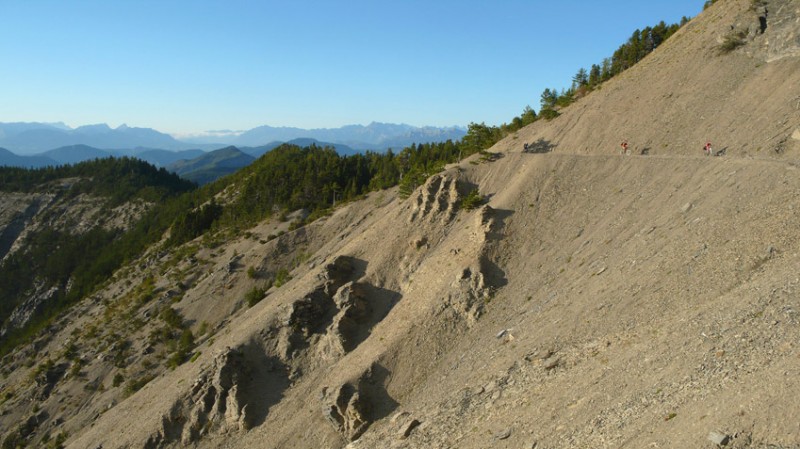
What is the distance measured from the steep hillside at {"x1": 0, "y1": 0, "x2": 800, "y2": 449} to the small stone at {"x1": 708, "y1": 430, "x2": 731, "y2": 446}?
81 mm

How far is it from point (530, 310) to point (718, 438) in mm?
19718

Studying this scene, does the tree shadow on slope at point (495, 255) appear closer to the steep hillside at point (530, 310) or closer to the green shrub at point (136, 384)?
the steep hillside at point (530, 310)

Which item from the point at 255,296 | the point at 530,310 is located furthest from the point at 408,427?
the point at 255,296

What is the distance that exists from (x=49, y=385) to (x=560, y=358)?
64552mm

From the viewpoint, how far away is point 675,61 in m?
61.0

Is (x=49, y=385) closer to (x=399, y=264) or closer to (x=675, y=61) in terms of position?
(x=399, y=264)

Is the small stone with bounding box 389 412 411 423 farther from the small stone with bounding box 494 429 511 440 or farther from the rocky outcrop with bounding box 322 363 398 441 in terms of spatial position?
the small stone with bounding box 494 429 511 440

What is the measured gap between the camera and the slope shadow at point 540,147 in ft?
182

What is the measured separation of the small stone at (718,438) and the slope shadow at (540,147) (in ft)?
144

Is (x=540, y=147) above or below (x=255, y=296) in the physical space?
above

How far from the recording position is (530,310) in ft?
112

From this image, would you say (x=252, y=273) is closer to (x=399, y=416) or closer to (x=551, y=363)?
(x=399, y=416)

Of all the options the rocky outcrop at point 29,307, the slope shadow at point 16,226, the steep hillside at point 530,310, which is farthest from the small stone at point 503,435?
the slope shadow at point 16,226

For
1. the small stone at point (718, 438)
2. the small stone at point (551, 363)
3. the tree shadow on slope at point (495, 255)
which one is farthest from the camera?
the tree shadow on slope at point (495, 255)
